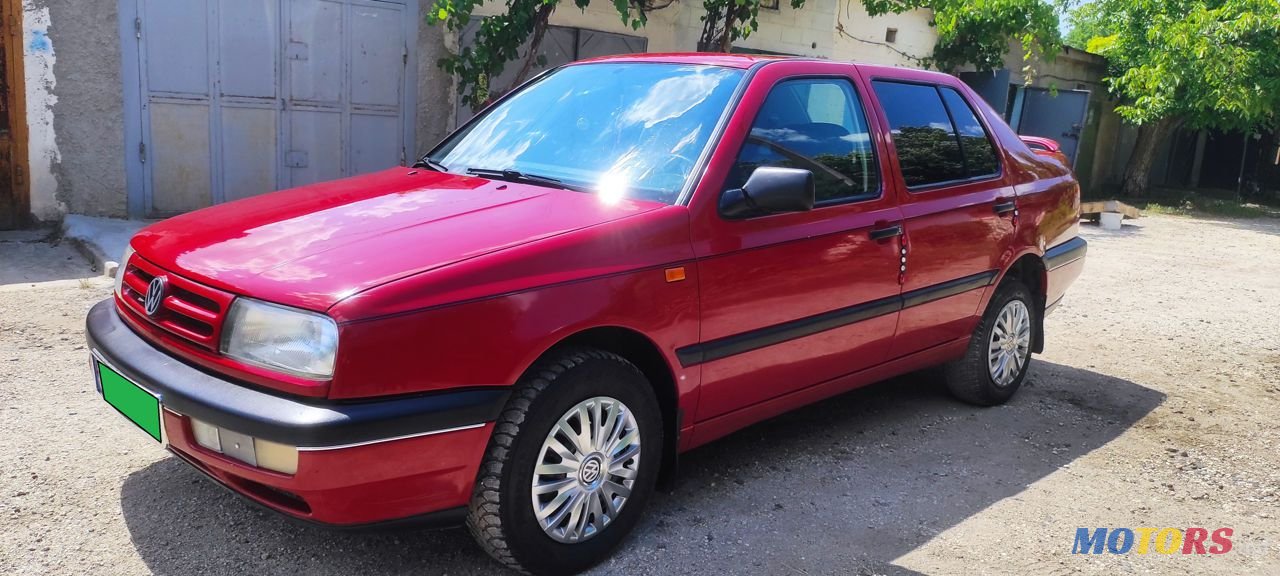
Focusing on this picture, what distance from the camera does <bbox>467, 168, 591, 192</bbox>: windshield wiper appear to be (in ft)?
10.9

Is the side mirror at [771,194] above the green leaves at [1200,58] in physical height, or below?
below

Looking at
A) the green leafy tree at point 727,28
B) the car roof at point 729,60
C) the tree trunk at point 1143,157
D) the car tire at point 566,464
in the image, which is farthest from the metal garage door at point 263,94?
the tree trunk at point 1143,157

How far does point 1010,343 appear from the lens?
4891mm

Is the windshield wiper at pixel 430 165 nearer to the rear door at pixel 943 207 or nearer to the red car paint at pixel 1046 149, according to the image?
the rear door at pixel 943 207

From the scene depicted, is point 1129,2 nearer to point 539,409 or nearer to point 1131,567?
point 1131,567

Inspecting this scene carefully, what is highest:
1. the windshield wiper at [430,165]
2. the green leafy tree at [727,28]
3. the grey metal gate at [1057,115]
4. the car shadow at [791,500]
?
the green leafy tree at [727,28]

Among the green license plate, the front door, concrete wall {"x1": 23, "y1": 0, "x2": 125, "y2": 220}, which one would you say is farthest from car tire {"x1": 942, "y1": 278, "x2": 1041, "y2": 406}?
concrete wall {"x1": 23, "y1": 0, "x2": 125, "y2": 220}

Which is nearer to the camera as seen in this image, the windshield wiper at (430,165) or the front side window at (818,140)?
the front side window at (818,140)

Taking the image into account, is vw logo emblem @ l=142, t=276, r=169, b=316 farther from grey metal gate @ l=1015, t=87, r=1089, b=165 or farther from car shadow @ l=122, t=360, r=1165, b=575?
grey metal gate @ l=1015, t=87, r=1089, b=165

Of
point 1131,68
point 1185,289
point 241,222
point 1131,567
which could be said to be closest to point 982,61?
point 1131,68

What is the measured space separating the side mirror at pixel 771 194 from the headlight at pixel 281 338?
1404 millimetres

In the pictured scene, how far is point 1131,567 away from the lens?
3.33 metres

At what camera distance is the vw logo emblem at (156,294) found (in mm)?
2779

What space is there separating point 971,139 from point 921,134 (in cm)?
48
